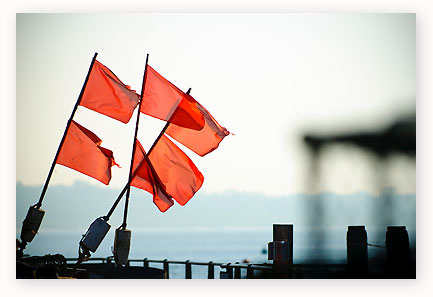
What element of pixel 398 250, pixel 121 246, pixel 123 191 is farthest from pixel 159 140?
pixel 398 250

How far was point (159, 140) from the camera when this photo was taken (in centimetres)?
629

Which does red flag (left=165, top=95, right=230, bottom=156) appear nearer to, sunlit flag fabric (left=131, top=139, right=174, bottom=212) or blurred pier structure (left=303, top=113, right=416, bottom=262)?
sunlit flag fabric (left=131, top=139, right=174, bottom=212)

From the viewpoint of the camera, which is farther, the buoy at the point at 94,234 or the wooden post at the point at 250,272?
the wooden post at the point at 250,272

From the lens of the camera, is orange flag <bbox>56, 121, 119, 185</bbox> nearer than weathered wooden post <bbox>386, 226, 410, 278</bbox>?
No

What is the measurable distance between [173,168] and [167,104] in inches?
21.2

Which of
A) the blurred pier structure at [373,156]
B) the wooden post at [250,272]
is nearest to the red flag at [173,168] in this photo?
the wooden post at [250,272]

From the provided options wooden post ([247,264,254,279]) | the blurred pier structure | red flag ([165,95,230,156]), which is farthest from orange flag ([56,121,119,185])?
the blurred pier structure


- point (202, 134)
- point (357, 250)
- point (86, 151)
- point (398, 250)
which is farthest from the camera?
point (357, 250)

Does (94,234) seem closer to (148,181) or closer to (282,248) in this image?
(148,181)

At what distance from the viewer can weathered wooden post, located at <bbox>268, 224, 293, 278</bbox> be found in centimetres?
621

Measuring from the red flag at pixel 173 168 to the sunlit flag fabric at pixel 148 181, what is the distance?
5cm

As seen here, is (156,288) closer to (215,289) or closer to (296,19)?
(215,289)

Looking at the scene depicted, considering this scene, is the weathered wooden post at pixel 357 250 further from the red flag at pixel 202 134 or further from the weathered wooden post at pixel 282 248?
the red flag at pixel 202 134

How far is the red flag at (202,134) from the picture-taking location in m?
5.98
